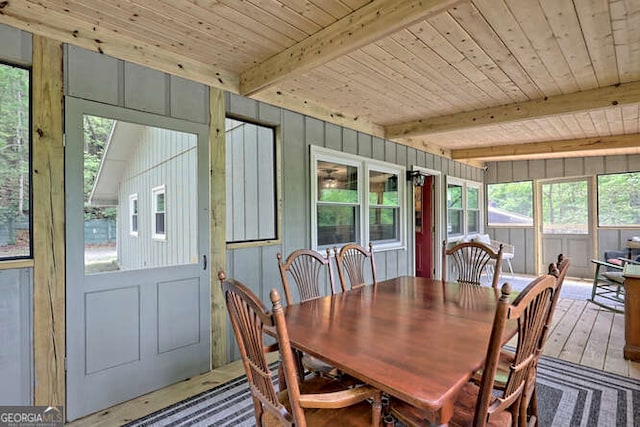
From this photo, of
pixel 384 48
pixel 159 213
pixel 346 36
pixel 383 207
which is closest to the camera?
pixel 346 36

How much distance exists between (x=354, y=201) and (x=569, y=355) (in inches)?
104

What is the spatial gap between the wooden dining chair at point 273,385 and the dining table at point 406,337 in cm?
13

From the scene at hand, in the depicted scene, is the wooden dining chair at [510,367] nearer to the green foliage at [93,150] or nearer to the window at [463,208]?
the green foliage at [93,150]

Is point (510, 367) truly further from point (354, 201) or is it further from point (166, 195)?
point (354, 201)

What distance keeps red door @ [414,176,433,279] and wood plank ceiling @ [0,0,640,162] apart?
82.7 inches

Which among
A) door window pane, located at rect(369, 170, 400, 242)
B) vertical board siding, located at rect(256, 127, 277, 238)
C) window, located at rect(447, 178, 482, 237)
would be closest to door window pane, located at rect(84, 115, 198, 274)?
vertical board siding, located at rect(256, 127, 277, 238)

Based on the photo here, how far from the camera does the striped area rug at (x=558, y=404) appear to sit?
2.10m

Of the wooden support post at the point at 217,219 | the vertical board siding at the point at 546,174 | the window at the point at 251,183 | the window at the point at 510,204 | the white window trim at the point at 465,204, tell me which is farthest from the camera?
the window at the point at 510,204

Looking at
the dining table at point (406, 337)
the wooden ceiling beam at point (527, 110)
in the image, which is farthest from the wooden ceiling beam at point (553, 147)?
the dining table at point (406, 337)

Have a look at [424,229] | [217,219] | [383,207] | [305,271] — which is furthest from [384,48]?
[424,229]

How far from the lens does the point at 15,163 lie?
2.04m

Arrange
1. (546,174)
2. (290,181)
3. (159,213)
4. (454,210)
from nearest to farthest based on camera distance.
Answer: (159,213) → (290,181) → (454,210) → (546,174)

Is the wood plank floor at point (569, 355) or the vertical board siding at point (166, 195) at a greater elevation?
the vertical board siding at point (166, 195)

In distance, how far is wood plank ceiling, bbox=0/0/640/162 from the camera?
1.96 meters
